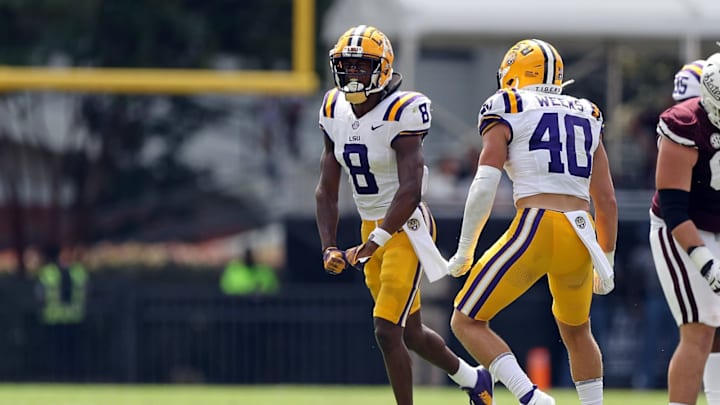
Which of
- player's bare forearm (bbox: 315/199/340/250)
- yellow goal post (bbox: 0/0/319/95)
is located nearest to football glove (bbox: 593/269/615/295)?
player's bare forearm (bbox: 315/199/340/250)

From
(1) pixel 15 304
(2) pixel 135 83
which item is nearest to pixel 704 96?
(2) pixel 135 83

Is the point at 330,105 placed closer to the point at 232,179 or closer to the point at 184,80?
the point at 184,80

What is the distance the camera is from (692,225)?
7402mm

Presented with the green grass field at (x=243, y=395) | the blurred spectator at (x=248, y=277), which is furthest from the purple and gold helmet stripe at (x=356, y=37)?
the blurred spectator at (x=248, y=277)

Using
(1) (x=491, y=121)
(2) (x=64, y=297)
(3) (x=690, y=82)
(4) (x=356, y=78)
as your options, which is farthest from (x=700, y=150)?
(2) (x=64, y=297)

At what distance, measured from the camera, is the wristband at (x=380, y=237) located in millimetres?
7824

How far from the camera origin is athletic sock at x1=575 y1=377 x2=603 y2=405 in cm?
773

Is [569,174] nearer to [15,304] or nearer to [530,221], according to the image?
[530,221]

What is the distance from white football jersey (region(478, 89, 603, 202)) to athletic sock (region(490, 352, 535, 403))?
32.5 inches

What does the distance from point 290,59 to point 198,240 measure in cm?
470

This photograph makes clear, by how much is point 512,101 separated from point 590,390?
1.52 metres

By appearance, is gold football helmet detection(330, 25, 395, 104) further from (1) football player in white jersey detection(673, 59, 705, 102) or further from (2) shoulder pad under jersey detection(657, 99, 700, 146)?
(1) football player in white jersey detection(673, 59, 705, 102)

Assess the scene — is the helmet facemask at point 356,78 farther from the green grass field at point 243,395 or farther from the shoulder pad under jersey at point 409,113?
the green grass field at point 243,395

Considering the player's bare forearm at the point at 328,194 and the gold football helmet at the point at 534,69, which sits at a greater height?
the gold football helmet at the point at 534,69
